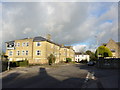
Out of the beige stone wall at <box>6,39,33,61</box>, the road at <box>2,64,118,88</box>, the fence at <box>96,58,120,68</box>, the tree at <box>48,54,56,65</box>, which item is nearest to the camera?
the road at <box>2,64,118,88</box>

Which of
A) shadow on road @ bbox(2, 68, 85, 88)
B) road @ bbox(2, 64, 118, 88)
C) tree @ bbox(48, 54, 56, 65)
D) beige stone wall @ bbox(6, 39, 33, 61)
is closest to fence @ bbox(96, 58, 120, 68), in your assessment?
road @ bbox(2, 64, 118, 88)

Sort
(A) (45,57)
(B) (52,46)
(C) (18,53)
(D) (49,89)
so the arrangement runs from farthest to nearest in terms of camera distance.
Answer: (B) (52,46), (C) (18,53), (A) (45,57), (D) (49,89)

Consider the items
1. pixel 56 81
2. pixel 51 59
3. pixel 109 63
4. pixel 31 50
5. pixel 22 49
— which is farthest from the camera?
pixel 22 49

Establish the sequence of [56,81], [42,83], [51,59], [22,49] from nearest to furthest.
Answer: [42,83], [56,81], [51,59], [22,49]

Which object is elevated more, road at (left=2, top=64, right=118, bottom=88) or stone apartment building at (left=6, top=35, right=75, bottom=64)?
stone apartment building at (left=6, top=35, right=75, bottom=64)

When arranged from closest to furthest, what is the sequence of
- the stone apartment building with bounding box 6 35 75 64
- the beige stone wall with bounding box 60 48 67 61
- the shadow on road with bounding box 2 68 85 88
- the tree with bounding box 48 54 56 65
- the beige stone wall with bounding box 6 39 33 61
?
the shadow on road with bounding box 2 68 85 88 < the tree with bounding box 48 54 56 65 < the stone apartment building with bounding box 6 35 75 64 < the beige stone wall with bounding box 6 39 33 61 < the beige stone wall with bounding box 60 48 67 61

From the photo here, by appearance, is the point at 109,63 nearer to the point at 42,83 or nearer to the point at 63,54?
the point at 42,83

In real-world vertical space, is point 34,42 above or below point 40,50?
above

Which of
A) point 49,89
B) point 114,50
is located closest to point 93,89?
point 49,89

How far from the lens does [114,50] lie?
61.1 meters

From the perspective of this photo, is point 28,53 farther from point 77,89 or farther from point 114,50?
point 114,50

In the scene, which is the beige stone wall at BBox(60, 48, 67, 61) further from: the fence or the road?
the road

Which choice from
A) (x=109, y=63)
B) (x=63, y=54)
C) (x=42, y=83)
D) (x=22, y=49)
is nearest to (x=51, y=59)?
(x=22, y=49)

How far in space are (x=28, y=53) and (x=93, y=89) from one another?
35.2 m
